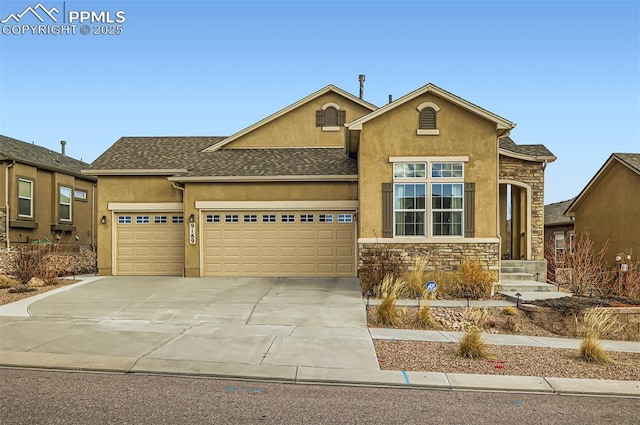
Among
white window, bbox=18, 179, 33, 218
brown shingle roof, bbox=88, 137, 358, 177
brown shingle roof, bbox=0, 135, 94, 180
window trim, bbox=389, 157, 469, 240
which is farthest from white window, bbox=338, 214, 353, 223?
brown shingle roof, bbox=0, 135, 94, 180

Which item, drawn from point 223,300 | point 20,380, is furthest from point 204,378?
point 223,300

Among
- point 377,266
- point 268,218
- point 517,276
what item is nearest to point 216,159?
point 268,218

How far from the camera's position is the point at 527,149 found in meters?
18.0

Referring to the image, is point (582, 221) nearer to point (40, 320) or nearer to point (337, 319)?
point (337, 319)

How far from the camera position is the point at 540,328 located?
1105cm

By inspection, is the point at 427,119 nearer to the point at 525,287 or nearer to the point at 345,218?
the point at 345,218

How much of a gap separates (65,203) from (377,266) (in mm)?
16817

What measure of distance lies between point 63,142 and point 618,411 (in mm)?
30026

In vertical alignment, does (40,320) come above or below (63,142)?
below

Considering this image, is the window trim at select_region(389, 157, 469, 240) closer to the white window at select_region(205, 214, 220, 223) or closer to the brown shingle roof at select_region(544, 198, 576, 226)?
the white window at select_region(205, 214, 220, 223)

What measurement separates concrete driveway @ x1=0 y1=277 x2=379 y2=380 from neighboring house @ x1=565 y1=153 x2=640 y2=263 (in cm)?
1175

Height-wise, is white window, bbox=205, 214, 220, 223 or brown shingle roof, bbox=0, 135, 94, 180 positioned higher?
brown shingle roof, bbox=0, 135, 94, 180

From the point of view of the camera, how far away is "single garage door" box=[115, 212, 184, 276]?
17.6 meters

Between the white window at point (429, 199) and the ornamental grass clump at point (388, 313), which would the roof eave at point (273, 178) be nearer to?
the white window at point (429, 199)
